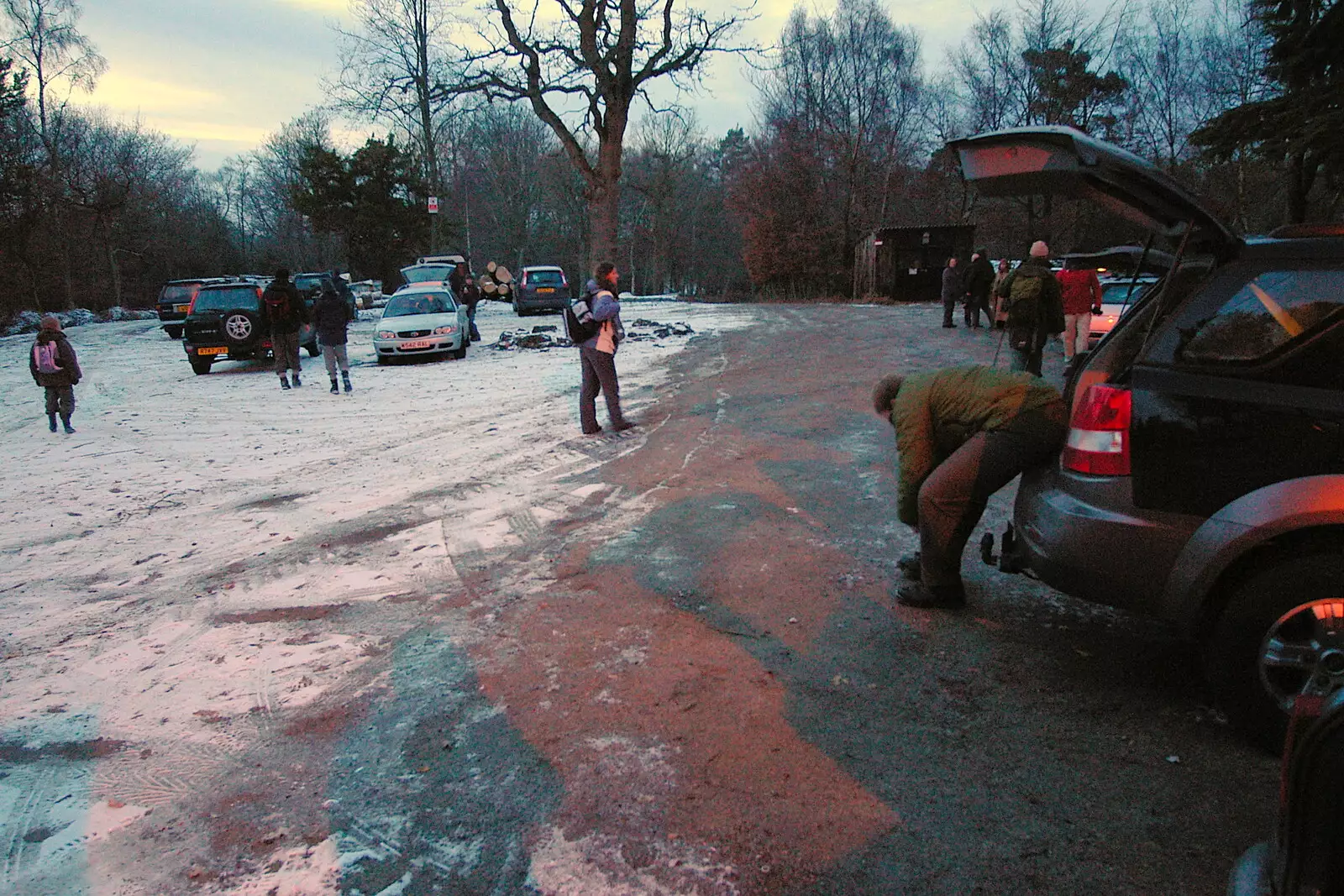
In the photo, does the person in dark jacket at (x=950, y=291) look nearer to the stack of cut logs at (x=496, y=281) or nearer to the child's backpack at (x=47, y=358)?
the child's backpack at (x=47, y=358)

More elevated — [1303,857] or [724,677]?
[1303,857]

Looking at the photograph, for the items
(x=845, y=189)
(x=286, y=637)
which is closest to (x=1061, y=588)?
(x=286, y=637)

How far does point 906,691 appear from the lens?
3.48 m

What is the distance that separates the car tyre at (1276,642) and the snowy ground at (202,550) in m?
3.13

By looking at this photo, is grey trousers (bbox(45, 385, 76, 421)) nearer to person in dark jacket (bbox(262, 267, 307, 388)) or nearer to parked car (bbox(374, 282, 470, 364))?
person in dark jacket (bbox(262, 267, 307, 388))

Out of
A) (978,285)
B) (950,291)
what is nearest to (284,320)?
(978,285)

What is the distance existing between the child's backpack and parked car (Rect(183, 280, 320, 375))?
16.5 feet

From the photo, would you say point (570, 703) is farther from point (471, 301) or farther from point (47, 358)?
point (471, 301)

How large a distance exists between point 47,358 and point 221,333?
5577 mm

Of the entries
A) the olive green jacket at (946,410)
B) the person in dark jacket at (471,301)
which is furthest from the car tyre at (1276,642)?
the person in dark jacket at (471,301)

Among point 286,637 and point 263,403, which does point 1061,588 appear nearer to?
point 286,637

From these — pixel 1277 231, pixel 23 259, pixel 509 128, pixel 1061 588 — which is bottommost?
pixel 1061 588

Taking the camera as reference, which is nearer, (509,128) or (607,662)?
(607,662)

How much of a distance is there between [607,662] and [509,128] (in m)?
64.1
